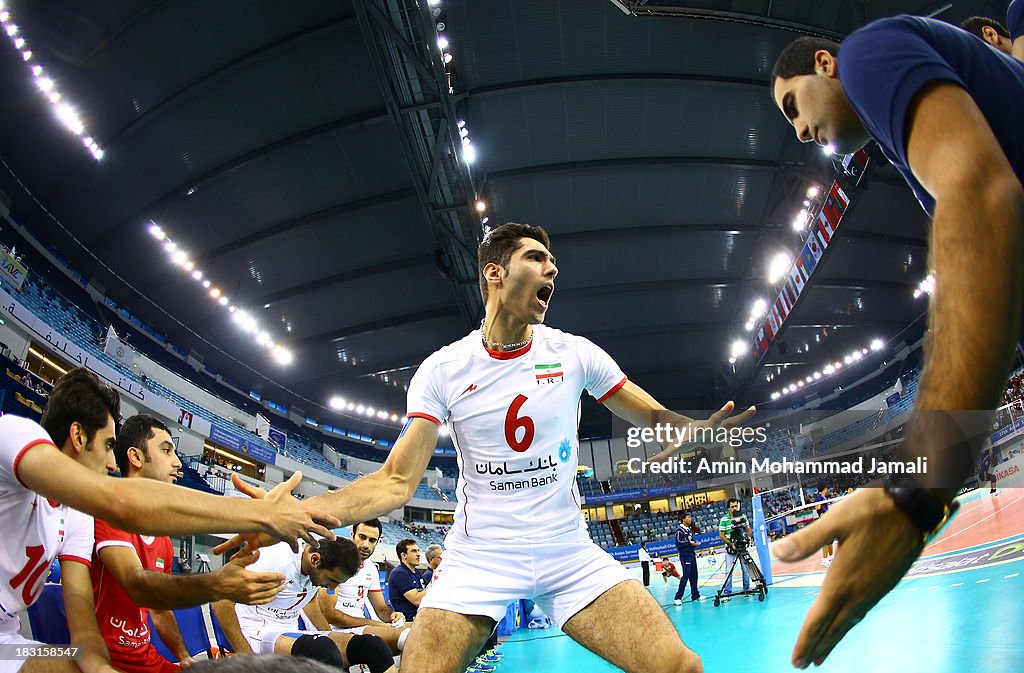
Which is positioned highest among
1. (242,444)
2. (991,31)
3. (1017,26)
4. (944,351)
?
(242,444)

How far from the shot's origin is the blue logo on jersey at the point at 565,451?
2.67 metres

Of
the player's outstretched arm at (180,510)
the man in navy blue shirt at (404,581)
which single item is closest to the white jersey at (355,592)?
the man in navy blue shirt at (404,581)

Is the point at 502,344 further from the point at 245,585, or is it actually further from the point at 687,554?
the point at 687,554

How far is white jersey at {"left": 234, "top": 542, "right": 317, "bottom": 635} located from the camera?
4.86 m

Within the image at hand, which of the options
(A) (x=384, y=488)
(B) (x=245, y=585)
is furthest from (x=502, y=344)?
(B) (x=245, y=585)

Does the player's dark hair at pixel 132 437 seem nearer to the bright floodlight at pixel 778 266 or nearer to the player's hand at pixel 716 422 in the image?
the player's hand at pixel 716 422

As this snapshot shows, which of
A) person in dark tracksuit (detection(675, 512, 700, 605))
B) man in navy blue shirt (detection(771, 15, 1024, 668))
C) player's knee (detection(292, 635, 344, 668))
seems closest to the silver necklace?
man in navy blue shirt (detection(771, 15, 1024, 668))

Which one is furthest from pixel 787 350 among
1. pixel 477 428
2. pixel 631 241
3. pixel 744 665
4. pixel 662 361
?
pixel 477 428

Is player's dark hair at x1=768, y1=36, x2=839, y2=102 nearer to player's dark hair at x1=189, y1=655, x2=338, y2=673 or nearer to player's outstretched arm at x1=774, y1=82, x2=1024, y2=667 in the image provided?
player's outstretched arm at x1=774, y1=82, x2=1024, y2=667

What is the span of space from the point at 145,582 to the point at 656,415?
2563 mm

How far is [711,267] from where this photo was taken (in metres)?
23.8

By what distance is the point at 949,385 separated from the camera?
0.80 meters

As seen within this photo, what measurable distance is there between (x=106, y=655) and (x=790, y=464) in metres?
3.30

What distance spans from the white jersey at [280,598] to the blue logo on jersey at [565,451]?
3.27m
